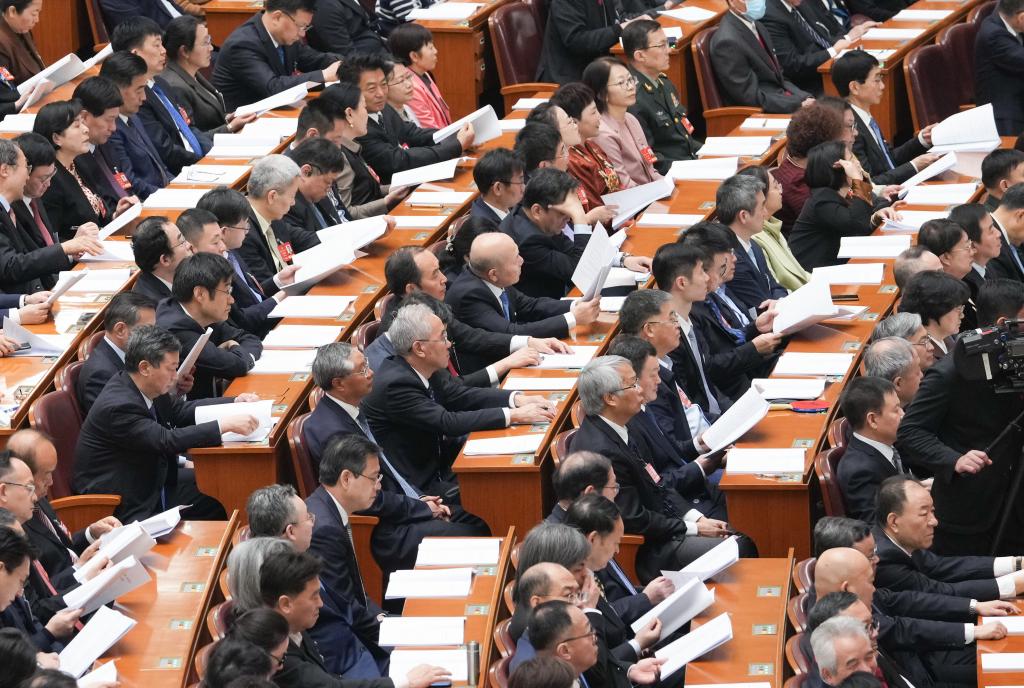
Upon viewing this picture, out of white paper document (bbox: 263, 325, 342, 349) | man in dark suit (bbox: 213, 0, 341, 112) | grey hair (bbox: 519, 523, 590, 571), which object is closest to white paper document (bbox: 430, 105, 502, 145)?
man in dark suit (bbox: 213, 0, 341, 112)

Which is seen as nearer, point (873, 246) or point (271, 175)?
point (271, 175)

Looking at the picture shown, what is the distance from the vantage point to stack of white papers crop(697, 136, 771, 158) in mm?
8555

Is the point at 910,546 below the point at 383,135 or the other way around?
below

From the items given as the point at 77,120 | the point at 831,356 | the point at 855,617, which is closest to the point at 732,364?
the point at 831,356

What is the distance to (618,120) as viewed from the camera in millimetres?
8523

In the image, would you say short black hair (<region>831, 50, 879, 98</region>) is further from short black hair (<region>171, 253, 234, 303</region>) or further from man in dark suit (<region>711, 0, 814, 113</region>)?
short black hair (<region>171, 253, 234, 303</region>)

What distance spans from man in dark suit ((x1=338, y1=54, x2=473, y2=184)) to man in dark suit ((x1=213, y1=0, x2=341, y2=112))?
54 centimetres

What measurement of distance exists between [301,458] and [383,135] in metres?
2.68

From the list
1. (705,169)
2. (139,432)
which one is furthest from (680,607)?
(705,169)

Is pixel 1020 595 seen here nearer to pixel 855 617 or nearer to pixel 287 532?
pixel 855 617

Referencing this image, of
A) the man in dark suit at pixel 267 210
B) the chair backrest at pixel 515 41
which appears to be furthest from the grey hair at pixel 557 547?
the chair backrest at pixel 515 41

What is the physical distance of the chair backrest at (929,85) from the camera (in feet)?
30.9

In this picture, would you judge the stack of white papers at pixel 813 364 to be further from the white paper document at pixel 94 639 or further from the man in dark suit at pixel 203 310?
the white paper document at pixel 94 639

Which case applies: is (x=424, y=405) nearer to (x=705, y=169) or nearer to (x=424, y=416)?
(x=424, y=416)
